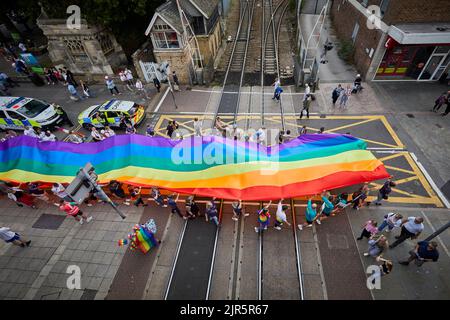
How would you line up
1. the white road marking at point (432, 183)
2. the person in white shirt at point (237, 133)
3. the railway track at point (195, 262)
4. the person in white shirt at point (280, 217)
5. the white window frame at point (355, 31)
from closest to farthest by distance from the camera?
the railway track at point (195, 262) < the person in white shirt at point (280, 217) < the white road marking at point (432, 183) < the person in white shirt at point (237, 133) < the white window frame at point (355, 31)

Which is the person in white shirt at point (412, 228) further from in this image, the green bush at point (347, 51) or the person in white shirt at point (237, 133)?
the green bush at point (347, 51)

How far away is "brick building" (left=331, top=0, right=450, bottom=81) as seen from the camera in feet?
50.0

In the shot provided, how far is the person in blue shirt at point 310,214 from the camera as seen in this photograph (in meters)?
9.32

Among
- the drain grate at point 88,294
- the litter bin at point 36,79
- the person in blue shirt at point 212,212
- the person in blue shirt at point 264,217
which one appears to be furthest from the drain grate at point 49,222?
the litter bin at point 36,79

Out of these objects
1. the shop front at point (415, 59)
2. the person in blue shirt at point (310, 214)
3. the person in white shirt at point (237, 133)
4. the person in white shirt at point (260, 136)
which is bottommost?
the person in blue shirt at point (310, 214)

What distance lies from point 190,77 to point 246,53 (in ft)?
26.2

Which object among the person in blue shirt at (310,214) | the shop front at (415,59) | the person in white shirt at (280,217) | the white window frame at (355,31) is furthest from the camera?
the white window frame at (355,31)

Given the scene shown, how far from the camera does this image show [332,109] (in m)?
16.9

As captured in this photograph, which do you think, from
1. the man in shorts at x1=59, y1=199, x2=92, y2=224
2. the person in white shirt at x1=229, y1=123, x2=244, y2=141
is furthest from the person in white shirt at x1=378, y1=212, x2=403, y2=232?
the man in shorts at x1=59, y1=199, x2=92, y2=224

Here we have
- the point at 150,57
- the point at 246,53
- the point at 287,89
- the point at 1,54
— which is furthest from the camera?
the point at 1,54

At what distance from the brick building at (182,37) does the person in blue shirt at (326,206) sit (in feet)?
49.3

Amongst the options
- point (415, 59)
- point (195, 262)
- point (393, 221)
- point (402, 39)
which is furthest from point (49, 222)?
point (415, 59)

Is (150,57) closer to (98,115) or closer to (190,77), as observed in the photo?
(190,77)

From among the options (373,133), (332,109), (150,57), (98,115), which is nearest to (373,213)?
(373,133)
